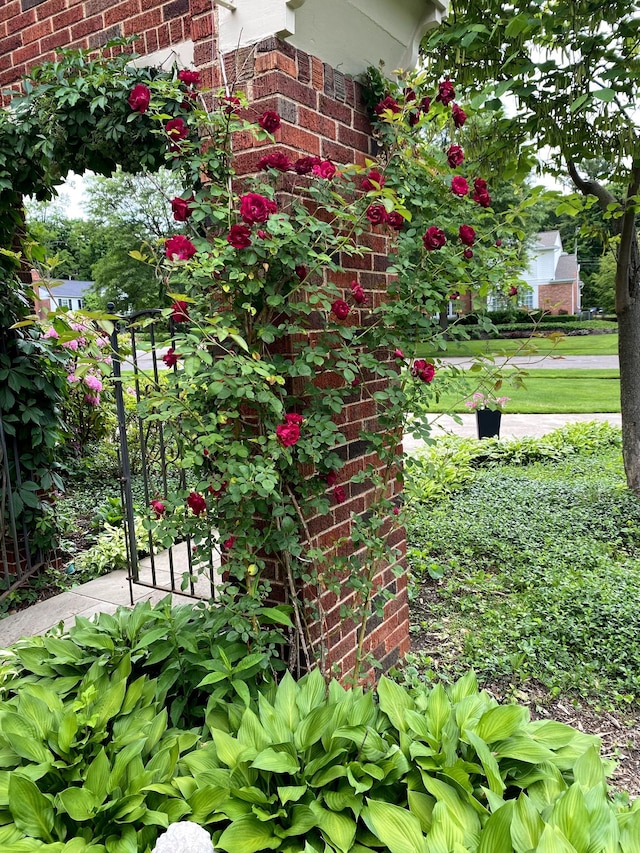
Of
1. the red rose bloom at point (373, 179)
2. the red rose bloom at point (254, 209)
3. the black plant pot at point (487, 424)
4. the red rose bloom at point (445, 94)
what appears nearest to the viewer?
the red rose bloom at point (254, 209)

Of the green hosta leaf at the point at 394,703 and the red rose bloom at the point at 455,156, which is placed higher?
the red rose bloom at the point at 455,156

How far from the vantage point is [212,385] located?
5.28ft

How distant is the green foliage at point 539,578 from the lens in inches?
108

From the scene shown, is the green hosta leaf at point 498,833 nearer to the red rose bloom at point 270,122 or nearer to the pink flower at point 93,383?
the red rose bloom at point 270,122

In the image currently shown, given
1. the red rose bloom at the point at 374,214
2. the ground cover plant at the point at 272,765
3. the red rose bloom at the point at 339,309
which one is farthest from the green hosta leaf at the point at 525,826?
the red rose bloom at the point at 374,214

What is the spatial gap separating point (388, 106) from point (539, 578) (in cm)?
276

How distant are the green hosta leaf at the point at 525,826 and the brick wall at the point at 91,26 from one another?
2.32 metres

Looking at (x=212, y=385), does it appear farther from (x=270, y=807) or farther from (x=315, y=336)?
(x=270, y=807)

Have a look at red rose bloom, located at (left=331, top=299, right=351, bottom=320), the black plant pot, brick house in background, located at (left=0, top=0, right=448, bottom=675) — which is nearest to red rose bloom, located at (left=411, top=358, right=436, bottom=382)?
brick house in background, located at (left=0, top=0, right=448, bottom=675)

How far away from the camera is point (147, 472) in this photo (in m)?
3.25

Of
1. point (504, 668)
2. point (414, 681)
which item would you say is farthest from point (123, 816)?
point (504, 668)

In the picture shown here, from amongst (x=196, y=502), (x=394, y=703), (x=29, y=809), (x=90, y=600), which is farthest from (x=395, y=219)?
(x=90, y=600)

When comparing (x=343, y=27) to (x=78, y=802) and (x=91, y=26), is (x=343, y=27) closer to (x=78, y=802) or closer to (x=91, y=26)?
(x=91, y=26)

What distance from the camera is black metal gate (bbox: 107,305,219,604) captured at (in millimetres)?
1917
